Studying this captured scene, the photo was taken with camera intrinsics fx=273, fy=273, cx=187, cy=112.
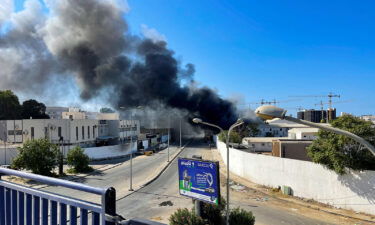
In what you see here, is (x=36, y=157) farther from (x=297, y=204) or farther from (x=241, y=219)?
(x=297, y=204)

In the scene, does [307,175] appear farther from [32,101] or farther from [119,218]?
[32,101]

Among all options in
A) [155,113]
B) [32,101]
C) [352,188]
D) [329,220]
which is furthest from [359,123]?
[155,113]

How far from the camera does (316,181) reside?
25.7 metres

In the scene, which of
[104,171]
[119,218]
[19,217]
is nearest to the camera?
[119,218]

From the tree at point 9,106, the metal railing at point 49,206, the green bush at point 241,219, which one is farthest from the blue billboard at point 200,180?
the tree at point 9,106

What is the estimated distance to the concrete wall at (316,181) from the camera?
2167cm

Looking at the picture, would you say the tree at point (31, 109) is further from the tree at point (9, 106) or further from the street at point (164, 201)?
the street at point (164, 201)

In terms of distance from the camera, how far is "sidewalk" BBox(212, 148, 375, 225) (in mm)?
20938

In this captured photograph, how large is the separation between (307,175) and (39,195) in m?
27.3

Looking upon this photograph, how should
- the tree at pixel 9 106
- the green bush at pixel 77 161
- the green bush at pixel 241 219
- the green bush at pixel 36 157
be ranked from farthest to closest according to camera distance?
the tree at pixel 9 106 → the green bush at pixel 77 161 → the green bush at pixel 36 157 → the green bush at pixel 241 219

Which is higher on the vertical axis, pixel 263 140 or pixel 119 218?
pixel 119 218

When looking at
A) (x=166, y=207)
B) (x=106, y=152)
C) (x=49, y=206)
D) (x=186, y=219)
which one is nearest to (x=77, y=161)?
(x=106, y=152)

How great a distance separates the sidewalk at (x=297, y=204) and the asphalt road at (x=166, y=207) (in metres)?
1.08

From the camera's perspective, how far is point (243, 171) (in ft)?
124
